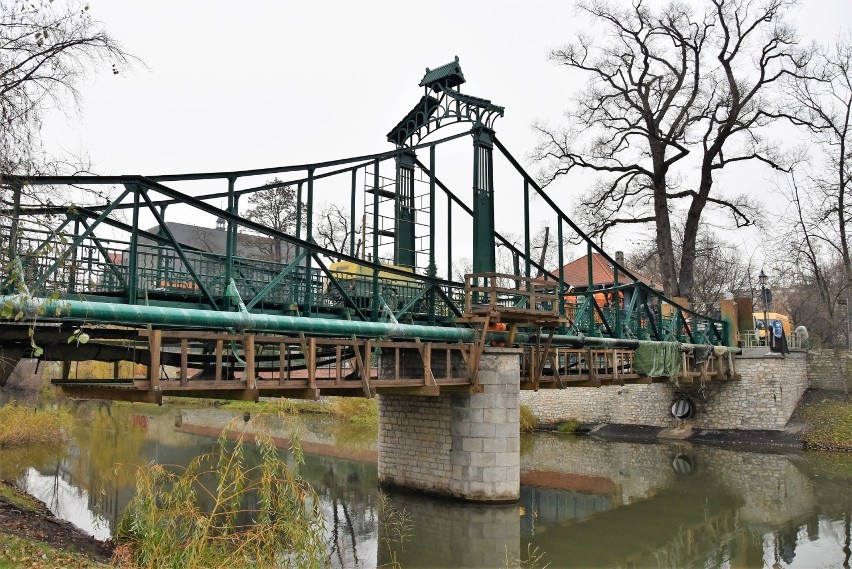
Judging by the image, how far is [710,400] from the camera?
25.7 m

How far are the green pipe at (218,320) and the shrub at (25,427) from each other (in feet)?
47.9

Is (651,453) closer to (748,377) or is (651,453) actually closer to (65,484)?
(748,377)

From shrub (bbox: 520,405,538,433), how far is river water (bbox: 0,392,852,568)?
138 centimetres

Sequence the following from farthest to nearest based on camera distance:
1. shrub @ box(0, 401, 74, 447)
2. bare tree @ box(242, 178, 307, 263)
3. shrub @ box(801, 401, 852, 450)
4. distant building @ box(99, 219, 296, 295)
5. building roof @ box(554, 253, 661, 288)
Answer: building roof @ box(554, 253, 661, 288), bare tree @ box(242, 178, 307, 263), shrub @ box(801, 401, 852, 450), shrub @ box(0, 401, 74, 447), distant building @ box(99, 219, 296, 295)

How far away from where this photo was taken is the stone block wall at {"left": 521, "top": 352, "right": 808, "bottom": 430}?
80.3 feet

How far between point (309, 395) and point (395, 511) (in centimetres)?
482

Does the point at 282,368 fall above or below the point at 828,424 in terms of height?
above

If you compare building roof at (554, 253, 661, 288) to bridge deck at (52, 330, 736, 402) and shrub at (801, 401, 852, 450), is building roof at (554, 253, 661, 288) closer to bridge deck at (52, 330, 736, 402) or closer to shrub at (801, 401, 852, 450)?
shrub at (801, 401, 852, 450)

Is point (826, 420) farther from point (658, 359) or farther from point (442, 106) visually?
point (442, 106)

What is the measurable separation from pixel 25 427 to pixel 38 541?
14.5 meters

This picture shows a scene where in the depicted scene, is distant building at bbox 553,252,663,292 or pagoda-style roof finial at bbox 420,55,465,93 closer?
pagoda-style roof finial at bbox 420,55,465,93

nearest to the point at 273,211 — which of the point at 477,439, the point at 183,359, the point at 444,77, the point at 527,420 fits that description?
the point at 527,420

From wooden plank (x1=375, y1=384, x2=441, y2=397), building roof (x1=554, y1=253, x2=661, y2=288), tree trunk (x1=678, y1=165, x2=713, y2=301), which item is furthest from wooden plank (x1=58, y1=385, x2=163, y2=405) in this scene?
building roof (x1=554, y1=253, x2=661, y2=288)

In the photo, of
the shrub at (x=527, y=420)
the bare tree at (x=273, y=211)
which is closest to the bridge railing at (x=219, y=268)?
the shrub at (x=527, y=420)
